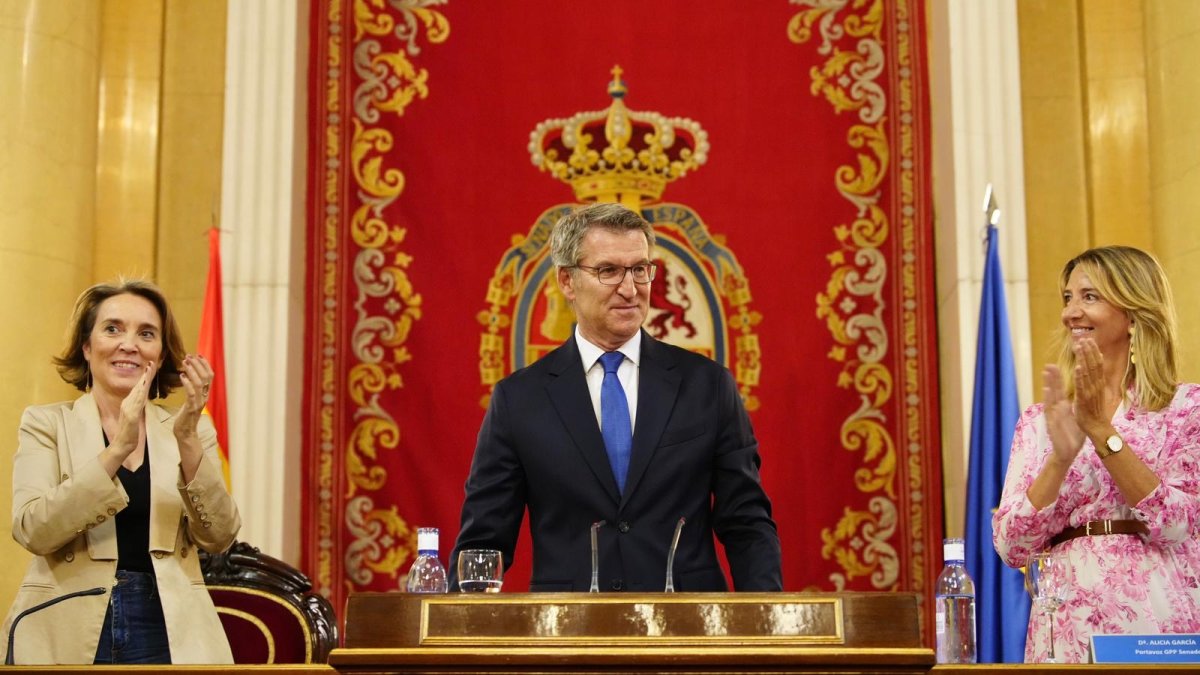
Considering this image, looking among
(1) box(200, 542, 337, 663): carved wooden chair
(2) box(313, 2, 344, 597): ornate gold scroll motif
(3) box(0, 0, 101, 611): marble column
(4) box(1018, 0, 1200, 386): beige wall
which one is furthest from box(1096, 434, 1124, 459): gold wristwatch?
(3) box(0, 0, 101, 611): marble column

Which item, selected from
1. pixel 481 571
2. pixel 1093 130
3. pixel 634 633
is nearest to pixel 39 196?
pixel 481 571

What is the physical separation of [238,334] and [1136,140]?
342 cm

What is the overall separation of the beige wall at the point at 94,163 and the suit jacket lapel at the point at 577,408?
2603mm

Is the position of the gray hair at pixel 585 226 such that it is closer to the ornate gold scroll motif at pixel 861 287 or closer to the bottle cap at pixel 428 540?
the bottle cap at pixel 428 540

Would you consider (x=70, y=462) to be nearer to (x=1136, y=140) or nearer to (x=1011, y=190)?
(x=1011, y=190)

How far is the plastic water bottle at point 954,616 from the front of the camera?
9.75 feet

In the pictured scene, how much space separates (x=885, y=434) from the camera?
5762mm

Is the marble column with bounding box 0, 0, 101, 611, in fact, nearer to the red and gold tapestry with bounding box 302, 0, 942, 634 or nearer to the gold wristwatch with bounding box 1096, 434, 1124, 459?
the red and gold tapestry with bounding box 302, 0, 942, 634

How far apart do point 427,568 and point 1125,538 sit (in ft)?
4.82

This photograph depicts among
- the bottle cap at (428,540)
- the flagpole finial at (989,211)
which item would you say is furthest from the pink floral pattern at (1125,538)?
the flagpole finial at (989,211)

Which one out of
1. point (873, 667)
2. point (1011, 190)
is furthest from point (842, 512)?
point (873, 667)

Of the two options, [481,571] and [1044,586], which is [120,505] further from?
[1044,586]

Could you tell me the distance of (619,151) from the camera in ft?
19.6

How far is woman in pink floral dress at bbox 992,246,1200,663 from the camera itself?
3.19 m
